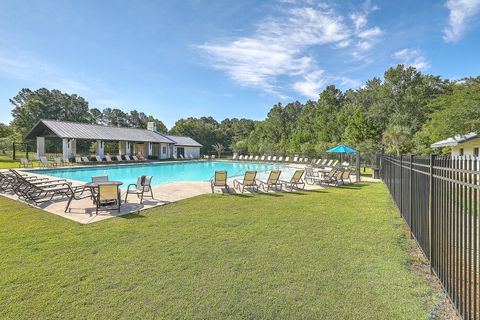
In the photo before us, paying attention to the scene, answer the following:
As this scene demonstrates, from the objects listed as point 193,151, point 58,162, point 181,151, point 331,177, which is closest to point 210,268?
point 331,177

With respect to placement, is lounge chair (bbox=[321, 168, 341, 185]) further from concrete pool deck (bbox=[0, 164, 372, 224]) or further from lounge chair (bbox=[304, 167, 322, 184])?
concrete pool deck (bbox=[0, 164, 372, 224])

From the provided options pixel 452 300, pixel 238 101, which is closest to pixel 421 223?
pixel 452 300

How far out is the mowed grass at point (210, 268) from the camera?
8.75 ft

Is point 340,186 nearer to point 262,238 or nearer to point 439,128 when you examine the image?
point 262,238

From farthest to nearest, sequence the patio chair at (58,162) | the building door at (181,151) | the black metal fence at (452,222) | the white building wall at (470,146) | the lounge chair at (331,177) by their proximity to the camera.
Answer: the building door at (181,151) < the patio chair at (58,162) < the white building wall at (470,146) < the lounge chair at (331,177) < the black metal fence at (452,222)

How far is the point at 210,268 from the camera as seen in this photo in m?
3.55

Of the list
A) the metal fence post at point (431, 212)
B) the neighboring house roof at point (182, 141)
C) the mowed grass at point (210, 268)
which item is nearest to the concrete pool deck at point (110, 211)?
the mowed grass at point (210, 268)

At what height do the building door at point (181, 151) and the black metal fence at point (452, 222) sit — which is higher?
the building door at point (181, 151)

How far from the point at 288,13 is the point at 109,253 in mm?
11278

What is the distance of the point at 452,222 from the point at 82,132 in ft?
97.8

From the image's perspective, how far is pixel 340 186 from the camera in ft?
38.7

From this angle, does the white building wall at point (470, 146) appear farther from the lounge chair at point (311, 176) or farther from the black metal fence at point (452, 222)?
the black metal fence at point (452, 222)

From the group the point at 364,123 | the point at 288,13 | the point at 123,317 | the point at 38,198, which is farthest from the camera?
the point at 364,123

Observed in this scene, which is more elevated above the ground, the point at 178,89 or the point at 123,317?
the point at 178,89
